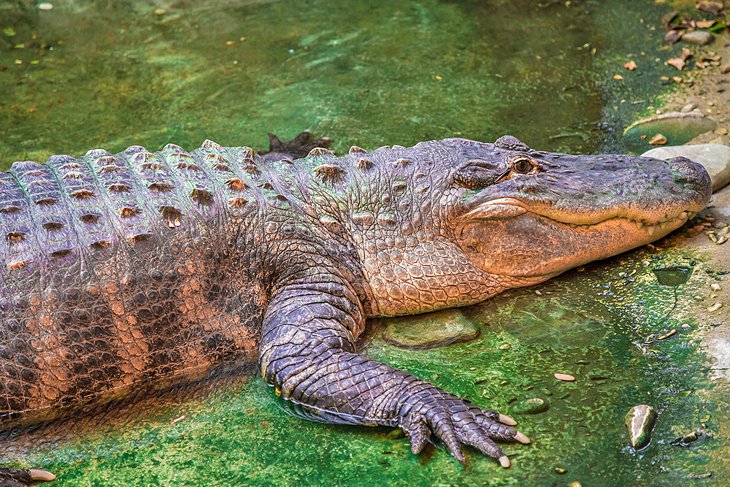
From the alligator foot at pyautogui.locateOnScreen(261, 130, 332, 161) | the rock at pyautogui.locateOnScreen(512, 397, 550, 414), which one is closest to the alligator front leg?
the rock at pyautogui.locateOnScreen(512, 397, 550, 414)

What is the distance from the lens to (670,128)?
5930mm

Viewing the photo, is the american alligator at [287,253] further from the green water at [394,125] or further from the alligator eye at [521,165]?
the green water at [394,125]

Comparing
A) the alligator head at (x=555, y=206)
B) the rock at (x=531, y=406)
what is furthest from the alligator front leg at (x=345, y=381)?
the alligator head at (x=555, y=206)

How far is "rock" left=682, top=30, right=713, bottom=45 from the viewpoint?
6867 mm

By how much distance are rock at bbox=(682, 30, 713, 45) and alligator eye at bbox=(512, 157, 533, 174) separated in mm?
3151

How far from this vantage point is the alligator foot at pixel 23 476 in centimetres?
373

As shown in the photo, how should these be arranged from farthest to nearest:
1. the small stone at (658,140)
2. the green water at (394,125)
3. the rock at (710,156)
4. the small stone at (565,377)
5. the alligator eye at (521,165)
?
1. the small stone at (658,140)
2. the rock at (710,156)
3. the alligator eye at (521,165)
4. the small stone at (565,377)
5. the green water at (394,125)

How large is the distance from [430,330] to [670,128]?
2.55 meters

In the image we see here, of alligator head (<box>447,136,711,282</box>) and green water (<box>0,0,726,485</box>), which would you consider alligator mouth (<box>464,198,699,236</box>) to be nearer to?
alligator head (<box>447,136,711,282</box>)

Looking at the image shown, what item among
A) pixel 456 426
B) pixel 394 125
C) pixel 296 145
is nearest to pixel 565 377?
pixel 456 426

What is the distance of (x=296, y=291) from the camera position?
431 centimetres

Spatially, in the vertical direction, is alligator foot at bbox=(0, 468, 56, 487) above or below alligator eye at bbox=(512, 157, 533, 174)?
below

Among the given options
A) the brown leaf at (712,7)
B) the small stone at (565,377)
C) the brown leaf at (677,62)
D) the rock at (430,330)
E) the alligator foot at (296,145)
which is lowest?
the small stone at (565,377)

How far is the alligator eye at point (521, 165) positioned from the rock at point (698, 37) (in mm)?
3151
